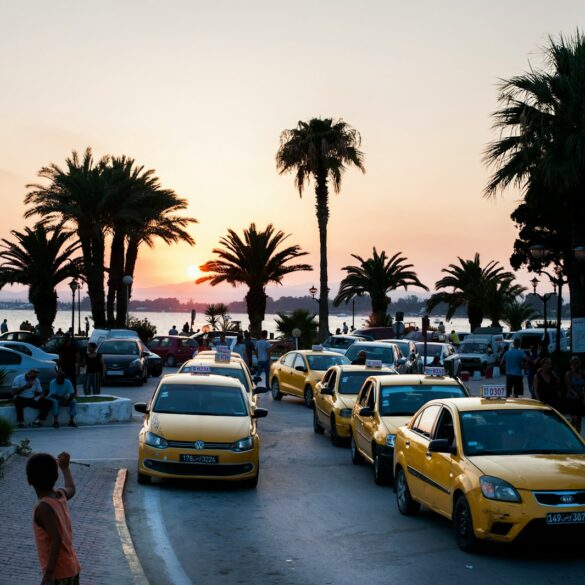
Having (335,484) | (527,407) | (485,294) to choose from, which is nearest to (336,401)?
(335,484)

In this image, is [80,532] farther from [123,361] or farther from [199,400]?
[123,361]

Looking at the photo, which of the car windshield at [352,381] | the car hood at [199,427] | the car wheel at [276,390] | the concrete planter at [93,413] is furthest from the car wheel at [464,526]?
the car wheel at [276,390]

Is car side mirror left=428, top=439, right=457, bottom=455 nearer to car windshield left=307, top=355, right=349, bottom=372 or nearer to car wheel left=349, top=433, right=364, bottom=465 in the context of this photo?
car wheel left=349, top=433, right=364, bottom=465

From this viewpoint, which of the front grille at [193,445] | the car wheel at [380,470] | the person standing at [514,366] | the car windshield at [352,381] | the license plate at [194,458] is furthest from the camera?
the person standing at [514,366]

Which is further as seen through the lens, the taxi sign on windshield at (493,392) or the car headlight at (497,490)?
the taxi sign on windshield at (493,392)

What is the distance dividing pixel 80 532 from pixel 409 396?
22.1 feet

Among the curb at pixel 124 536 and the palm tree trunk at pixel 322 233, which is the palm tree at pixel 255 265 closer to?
the palm tree trunk at pixel 322 233

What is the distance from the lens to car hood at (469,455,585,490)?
9.73 meters

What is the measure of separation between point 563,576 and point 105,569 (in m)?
4.10

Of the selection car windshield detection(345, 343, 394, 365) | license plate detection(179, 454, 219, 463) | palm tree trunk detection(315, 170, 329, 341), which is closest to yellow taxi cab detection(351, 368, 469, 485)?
license plate detection(179, 454, 219, 463)

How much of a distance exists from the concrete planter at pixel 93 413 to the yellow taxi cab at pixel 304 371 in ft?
20.2

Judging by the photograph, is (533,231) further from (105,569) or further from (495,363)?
(105,569)

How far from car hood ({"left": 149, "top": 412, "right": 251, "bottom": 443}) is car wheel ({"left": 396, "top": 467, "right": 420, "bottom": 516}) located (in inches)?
111

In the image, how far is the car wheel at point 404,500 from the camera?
12303 mm
